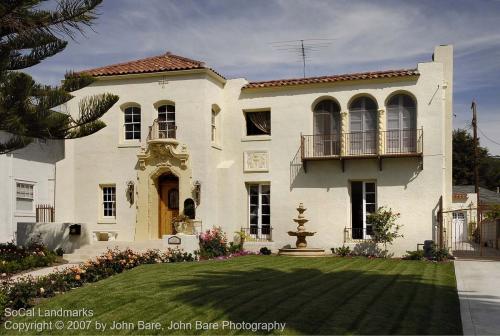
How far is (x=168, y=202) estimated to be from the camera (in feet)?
75.7

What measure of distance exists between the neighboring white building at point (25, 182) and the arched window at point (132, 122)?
3.04 m

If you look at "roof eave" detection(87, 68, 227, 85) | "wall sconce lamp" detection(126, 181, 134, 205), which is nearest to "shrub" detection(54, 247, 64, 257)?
"wall sconce lamp" detection(126, 181, 134, 205)

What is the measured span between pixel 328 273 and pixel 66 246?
10.5m

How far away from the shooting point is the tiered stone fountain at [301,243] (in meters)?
21.8

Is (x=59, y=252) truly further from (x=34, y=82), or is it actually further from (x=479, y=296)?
(x=479, y=296)

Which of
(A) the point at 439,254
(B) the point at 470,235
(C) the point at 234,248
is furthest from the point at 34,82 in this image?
(B) the point at 470,235

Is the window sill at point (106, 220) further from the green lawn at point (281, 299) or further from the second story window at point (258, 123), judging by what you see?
→ the green lawn at point (281, 299)

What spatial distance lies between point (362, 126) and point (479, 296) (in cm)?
1124

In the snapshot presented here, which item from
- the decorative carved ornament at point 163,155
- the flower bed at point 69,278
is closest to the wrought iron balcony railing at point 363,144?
the decorative carved ornament at point 163,155

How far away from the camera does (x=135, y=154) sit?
2291 centimetres

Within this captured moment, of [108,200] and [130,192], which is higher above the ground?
[130,192]

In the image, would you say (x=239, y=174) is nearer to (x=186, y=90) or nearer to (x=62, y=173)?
(x=186, y=90)

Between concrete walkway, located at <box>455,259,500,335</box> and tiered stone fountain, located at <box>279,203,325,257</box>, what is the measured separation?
5197mm

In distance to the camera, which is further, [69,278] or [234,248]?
[234,248]
